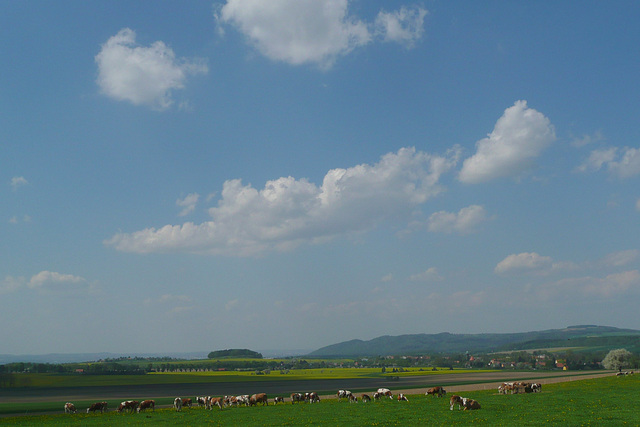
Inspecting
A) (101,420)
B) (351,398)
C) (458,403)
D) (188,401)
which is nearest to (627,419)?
(458,403)

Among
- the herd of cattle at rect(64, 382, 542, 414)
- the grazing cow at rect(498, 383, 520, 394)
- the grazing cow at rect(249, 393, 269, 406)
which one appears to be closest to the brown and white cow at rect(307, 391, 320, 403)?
the herd of cattle at rect(64, 382, 542, 414)

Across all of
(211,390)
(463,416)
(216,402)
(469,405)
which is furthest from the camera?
(211,390)

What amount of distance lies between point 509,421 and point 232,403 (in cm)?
3960

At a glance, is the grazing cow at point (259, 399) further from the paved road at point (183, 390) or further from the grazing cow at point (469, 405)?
the grazing cow at point (469, 405)

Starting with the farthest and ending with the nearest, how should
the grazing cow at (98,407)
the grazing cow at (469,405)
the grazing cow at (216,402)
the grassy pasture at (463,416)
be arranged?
the grazing cow at (216,402)
the grazing cow at (98,407)
the grazing cow at (469,405)
the grassy pasture at (463,416)

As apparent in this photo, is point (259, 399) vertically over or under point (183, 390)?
over

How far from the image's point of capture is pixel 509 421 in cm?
3253

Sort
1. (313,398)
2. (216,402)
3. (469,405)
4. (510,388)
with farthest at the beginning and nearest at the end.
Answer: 1. (510,388)
2. (313,398)
3. (216,402)
4. (469,405)

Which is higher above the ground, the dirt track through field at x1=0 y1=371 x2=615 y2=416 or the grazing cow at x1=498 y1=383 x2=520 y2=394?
the grazing cow at x1=498 y1=383 x2=520 y2=394

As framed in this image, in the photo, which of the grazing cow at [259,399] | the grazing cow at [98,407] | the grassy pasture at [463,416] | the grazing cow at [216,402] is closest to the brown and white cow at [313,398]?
the grazing cow at [259,399]

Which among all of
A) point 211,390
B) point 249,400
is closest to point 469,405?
point 249,400

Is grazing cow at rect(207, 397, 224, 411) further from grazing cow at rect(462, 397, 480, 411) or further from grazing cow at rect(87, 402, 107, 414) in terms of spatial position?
grazing cow at rect(462, 397, 480, 411)

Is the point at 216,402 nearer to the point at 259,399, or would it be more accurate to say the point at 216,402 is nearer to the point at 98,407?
the point at 259,399

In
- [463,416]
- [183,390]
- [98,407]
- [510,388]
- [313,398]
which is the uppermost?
[463,416]
